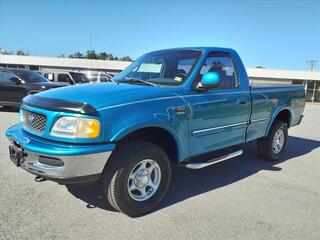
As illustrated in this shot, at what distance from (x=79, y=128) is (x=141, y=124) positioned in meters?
0.67

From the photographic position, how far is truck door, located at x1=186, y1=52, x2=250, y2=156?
13.5 ft

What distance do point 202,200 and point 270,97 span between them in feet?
8.52

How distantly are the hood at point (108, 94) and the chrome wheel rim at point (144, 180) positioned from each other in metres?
0.77

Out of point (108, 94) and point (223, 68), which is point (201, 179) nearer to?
point (223, 68)

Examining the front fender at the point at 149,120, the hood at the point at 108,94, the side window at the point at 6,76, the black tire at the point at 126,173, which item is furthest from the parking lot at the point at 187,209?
the side window at the point at 6,76

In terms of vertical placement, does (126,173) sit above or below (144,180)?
above

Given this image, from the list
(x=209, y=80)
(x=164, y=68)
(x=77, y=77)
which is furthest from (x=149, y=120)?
(x=77, y=77)

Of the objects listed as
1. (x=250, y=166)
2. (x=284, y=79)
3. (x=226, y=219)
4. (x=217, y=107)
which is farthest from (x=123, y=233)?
(x=284, y=79)

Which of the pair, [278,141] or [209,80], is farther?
[278,141]

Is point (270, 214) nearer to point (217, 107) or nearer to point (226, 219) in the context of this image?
point (226, 219)

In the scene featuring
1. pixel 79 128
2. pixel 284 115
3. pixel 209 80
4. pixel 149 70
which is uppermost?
pixel 149 70

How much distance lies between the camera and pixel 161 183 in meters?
3.83

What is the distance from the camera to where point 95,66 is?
37.0 meters

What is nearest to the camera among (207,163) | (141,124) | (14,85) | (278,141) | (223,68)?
(141,124)
